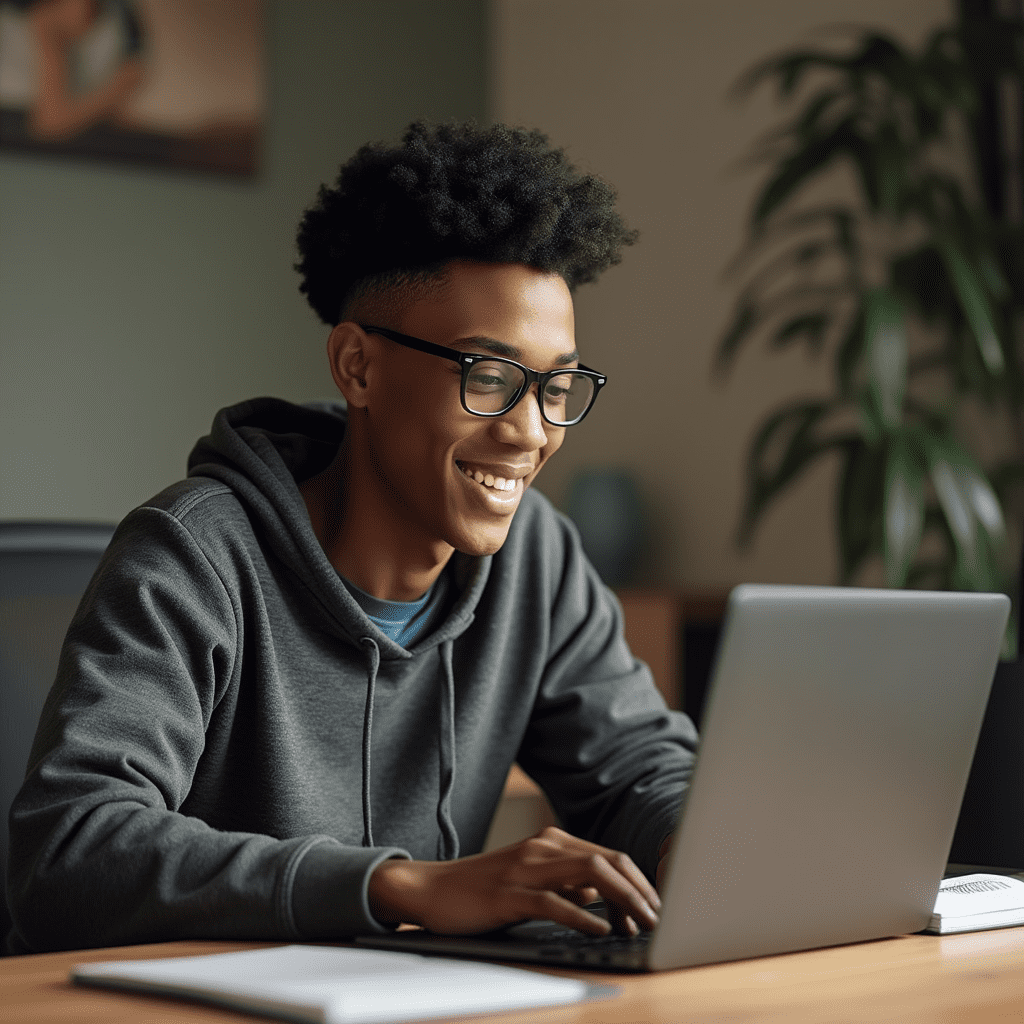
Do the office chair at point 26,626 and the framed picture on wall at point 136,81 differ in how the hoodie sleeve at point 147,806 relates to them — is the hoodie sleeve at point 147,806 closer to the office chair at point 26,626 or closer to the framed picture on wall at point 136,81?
the office chair at point 26,626

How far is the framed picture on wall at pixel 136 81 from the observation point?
3.30 metres

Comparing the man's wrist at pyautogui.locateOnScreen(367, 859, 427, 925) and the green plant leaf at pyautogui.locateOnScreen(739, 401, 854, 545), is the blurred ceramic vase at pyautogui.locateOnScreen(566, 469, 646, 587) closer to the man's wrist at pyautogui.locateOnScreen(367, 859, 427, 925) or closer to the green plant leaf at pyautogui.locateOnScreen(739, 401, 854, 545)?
the green plant leaf at pyautogui.locateOnScreen(739, 401, 854, 545)

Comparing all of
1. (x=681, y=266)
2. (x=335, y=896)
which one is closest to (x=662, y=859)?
(x=335, y=896)

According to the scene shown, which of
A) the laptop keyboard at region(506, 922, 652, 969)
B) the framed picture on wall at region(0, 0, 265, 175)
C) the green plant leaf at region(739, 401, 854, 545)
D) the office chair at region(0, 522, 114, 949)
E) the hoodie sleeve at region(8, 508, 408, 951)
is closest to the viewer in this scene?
the laptop keyboard at region(506, 922, 652, 969)

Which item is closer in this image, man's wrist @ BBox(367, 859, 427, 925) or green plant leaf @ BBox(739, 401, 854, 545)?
man's wrist @ BBox(367, 859, 427, 925)

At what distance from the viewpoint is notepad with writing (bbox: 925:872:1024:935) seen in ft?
3.20

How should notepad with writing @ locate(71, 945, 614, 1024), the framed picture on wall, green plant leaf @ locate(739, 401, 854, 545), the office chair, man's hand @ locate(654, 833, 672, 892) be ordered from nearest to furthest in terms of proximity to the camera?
1. notepad with writing @ locate(71, 945, 614, 1024)
2. man's hand @ locate(654, 833, 672, 892)
3. the office chair
4. green plant leaf @ locate(739, 401, 854, 545)
5. the framed picture on wall

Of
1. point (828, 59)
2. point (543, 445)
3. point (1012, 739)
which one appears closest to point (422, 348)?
point (543, 445)

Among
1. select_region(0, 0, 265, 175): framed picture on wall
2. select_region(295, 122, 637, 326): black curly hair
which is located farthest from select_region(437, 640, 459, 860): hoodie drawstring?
select_region(0, 0, 265, 175): framed picture on wall

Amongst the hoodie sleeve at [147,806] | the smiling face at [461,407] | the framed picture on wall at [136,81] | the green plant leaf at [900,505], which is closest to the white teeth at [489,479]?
the smiling face at [461,407]

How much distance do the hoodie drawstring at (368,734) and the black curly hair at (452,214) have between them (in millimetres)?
316

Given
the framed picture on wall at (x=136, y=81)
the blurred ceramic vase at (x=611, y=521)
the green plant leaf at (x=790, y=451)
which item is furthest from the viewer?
the blurred ceramic vase at (x=611, y=521)

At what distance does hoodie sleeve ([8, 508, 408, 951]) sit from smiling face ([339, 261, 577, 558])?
0.19 metres

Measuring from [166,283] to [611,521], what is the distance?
1192 mm
